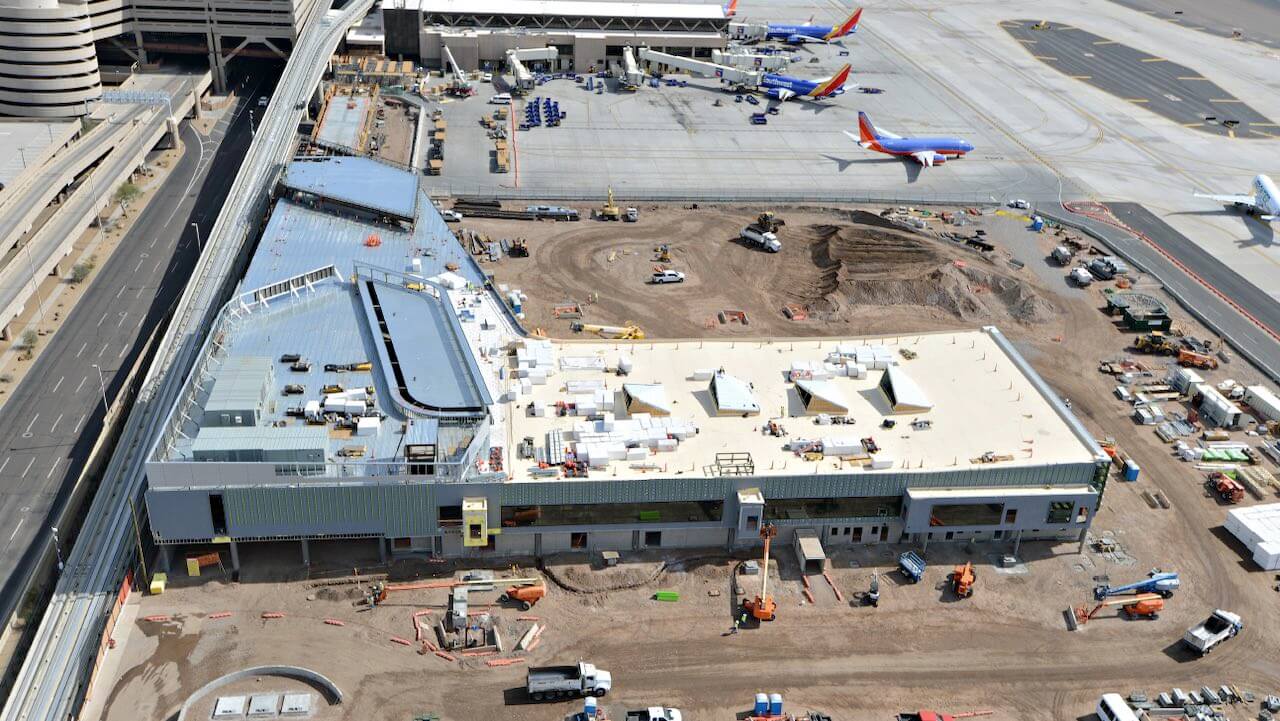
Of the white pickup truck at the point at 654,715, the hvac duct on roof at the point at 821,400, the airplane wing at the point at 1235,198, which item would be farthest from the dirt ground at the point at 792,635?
the airplane wing at the point at 1235,198

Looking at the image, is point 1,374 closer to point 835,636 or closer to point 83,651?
point 83,651

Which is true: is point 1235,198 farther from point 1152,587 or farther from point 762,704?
point 762,704

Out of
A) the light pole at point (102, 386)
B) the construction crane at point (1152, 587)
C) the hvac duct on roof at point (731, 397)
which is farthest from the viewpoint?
the light pole at point (102, 386)

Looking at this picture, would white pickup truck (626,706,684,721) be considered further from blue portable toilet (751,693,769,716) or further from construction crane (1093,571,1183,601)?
construction crane (1093,571,1183,601)

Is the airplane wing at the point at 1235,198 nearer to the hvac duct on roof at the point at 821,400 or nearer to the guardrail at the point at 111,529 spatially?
the hvac duct on roof at the point at 821,400

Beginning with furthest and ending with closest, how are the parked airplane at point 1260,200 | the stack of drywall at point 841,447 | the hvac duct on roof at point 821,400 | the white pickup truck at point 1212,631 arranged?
the parked airplane at point 1260,200, the hvac duct on roof at point 821,400, the stack of drywall at point 841,447, the white pickup truck at point 1212,631

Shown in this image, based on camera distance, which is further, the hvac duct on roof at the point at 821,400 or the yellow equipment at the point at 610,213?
the yellow equipment at the point at 610,213

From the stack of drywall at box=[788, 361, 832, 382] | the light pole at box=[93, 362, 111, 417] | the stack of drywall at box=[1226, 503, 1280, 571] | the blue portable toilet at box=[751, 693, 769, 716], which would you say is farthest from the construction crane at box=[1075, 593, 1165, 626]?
the light pole at box=[93, 362, 111, 417]

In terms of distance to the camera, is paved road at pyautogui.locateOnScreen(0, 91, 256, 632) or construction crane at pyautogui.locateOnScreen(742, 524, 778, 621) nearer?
construction crane at pyautogui.locateOnScreen(742, 524, 778, 621)
